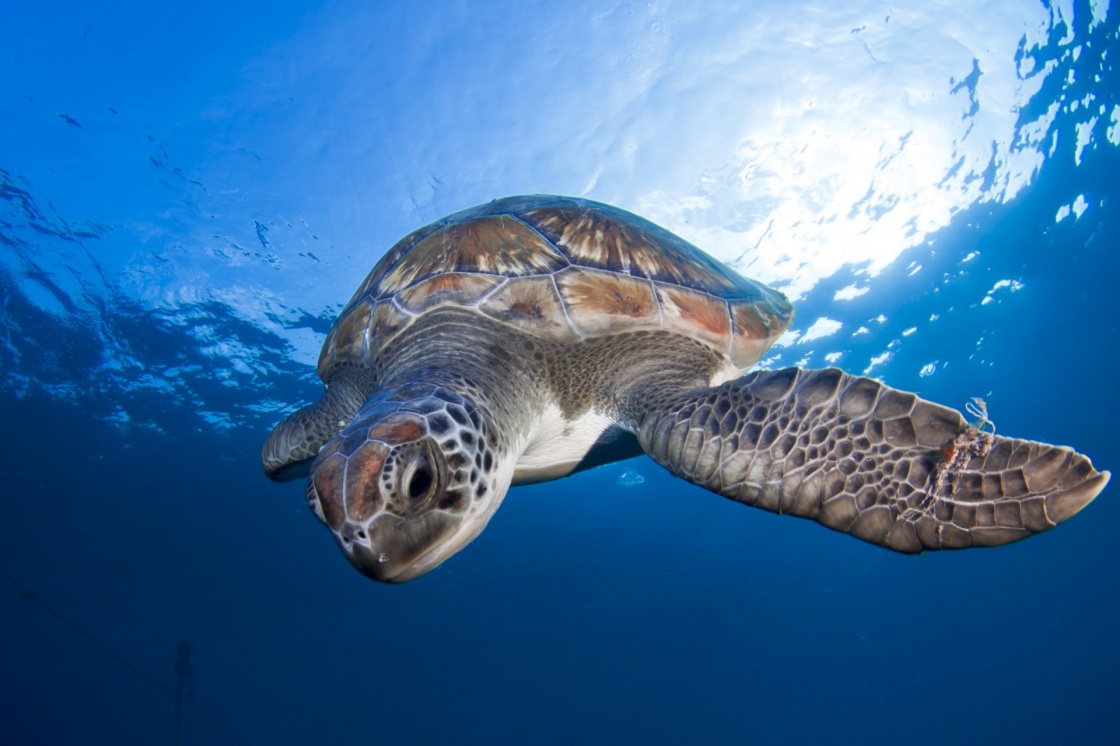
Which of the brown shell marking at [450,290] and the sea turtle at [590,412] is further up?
the brown shell marking at [450,290]

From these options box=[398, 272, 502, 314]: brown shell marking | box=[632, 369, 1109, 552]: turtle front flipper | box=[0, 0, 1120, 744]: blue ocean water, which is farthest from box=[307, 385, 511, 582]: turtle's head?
box=[0, 0, 1120, 744]: blue ocean water

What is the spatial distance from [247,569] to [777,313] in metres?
31.5

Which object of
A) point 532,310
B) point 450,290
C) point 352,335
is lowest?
point 532,310

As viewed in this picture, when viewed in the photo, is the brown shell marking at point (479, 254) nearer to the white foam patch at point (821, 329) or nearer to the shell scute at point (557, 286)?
the shell scute at point (557, 286)

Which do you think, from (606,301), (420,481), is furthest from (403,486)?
(606,301)

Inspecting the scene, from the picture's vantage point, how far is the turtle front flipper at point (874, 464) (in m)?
1.90

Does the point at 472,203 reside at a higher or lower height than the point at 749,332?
higher

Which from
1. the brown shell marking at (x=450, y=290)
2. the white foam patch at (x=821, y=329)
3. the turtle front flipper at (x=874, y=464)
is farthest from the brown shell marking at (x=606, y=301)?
the white foam patch at (x=821, y=329)

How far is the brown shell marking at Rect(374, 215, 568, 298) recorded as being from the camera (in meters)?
3.39

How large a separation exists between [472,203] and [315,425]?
24.7ft

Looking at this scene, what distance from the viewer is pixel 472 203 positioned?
Result: 411 inches

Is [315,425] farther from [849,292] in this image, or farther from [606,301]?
[849,292]

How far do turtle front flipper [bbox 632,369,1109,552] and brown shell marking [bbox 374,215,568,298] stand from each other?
4.92 ft

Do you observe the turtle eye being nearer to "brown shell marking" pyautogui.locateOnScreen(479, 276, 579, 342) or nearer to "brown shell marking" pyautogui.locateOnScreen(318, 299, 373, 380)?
"brown shell marking" pyautogui.locateOnScreen(479, 276, 579, 342)
